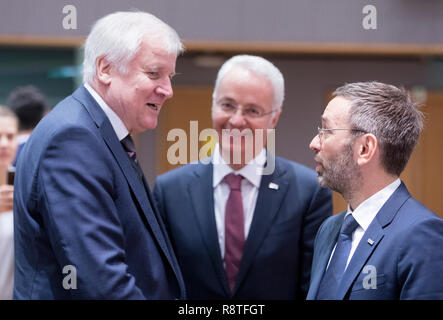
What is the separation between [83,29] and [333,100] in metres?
1.12

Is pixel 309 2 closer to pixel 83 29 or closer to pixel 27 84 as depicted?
pixel 83 29

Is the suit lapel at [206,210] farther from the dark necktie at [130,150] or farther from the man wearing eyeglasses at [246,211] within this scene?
the dark necktie at [130,150]

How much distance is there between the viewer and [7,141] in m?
2.47

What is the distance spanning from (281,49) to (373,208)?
2.60 metres

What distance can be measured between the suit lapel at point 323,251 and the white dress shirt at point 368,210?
0.30 feet

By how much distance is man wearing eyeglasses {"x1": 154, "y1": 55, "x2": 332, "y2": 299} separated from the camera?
6.76ft

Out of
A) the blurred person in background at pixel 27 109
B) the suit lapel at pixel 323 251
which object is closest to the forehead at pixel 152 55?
the suit lapel at pixel 323 251

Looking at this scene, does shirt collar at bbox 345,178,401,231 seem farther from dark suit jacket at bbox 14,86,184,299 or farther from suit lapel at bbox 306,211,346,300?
dark suit jacket at bbox 14,86,184,299

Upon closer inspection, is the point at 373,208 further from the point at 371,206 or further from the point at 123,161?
the point at 123,161

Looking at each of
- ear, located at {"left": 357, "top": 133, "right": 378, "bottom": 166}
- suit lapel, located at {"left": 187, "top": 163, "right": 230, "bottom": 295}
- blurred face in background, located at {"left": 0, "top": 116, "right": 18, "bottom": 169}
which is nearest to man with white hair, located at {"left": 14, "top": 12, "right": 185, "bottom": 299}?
suit lapel, located at {"left": 187, "top": 163, "right": 230, "bottom": 295}

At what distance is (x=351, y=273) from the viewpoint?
1498 millimetres

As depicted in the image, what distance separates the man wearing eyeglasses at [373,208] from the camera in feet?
4.66

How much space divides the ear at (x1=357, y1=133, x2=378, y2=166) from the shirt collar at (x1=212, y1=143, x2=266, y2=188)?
0.62m

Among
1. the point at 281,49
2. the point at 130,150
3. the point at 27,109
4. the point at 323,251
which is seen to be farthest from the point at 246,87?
the point at 281,49
